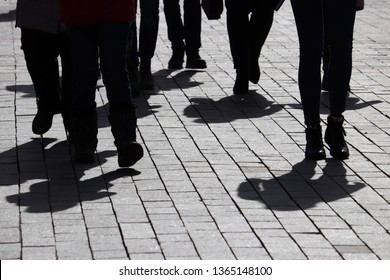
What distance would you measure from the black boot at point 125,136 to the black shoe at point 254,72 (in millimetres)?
2936

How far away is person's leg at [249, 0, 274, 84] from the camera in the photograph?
10484 millimetres

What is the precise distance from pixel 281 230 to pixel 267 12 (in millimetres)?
4399

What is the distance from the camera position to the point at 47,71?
28.0ft

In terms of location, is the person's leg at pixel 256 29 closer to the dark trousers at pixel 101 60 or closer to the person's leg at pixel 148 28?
the person's leg at pixel 148 28

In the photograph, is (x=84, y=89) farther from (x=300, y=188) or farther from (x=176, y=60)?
(x=176, y=60)

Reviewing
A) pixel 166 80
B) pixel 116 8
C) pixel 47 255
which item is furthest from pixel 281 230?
pixel 166 80

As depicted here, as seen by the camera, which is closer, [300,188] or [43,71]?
[300,188]

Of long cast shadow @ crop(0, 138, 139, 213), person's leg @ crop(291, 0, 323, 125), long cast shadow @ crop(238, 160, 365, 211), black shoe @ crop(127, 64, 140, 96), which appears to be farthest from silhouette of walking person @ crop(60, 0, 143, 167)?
black shoe @ crop(127, 64, 140, 96)

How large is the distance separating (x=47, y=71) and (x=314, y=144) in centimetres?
187

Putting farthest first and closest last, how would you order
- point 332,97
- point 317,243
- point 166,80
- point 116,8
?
point 166,80 < point 332,97 < point 116,8 < point 317,243

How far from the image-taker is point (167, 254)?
5.91m

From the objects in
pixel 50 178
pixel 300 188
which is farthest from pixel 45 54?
pixel 300 188

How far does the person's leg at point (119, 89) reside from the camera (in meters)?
7.56
